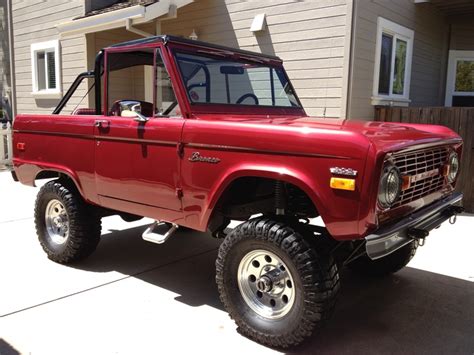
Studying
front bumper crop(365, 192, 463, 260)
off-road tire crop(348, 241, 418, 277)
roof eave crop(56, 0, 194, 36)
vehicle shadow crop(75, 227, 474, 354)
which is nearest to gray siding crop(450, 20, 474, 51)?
roof eave crop(56, 0, 194, 36)

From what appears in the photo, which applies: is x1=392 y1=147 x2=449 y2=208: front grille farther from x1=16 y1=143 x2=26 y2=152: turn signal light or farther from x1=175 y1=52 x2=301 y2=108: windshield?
x1=16 y1=143 x2=26 y2=152: turn signal light

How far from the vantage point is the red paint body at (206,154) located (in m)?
2.66

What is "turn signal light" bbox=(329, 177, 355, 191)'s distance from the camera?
2590 mm

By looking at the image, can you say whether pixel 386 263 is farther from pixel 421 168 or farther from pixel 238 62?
pixel 238 62

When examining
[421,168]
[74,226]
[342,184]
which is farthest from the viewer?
[74,226]

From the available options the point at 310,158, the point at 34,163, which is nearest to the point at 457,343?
the point at 310,158

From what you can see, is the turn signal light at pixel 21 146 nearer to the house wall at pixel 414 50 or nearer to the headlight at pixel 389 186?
the headlight at pixel 389 186

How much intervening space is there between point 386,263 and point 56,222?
321 centimetres

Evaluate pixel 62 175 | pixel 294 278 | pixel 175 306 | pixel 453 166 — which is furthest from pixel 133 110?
pixel 453 166

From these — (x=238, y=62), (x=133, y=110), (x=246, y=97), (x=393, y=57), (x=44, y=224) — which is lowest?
(x=44, y=224)

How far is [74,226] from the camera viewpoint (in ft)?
14.2

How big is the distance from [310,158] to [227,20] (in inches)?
252

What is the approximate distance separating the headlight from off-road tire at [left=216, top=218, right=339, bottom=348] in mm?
521

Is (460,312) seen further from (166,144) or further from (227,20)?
(227,20)
